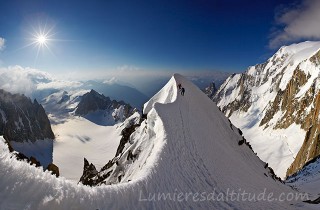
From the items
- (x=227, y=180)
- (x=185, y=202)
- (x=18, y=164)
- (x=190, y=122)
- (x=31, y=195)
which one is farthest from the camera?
(x=190, y=122)

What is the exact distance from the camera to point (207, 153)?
2147 centimetres

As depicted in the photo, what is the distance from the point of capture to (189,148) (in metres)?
20.0

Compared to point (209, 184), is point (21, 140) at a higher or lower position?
lower

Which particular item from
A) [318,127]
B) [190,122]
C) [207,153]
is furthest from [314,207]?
[318,127]

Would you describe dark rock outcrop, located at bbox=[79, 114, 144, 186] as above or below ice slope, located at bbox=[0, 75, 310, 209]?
below

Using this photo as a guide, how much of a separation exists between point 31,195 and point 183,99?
32943mm

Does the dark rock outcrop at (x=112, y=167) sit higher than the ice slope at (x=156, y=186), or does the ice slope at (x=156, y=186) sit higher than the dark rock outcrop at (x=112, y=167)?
the ice slope at (x=156, y=186)

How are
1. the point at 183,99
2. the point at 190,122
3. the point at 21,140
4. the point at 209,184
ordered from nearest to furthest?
the point at 209,184
the point at 190,122
the point at 183,99
the point at 21,140

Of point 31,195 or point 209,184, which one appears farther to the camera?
point 209,184

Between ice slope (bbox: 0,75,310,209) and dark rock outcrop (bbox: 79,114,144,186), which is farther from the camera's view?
dark rock outcrop (bbox: 79,114,144,186)

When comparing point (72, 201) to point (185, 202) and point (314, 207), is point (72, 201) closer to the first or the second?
point (185, 202)

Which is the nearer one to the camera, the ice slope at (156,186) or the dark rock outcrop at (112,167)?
the ice slope at (156,186)

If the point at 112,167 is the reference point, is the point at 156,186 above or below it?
above

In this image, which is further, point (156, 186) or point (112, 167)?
point (112, 167)
